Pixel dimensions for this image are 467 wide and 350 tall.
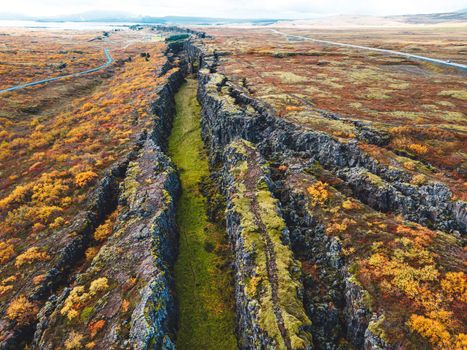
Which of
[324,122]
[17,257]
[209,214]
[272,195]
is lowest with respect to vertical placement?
[209,214]

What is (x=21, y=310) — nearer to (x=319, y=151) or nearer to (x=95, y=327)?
(x=95, y=327)

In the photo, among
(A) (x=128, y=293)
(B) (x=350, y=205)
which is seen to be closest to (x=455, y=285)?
(B) (x=350, y=205)

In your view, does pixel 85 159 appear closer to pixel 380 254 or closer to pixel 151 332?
pixel 151 332

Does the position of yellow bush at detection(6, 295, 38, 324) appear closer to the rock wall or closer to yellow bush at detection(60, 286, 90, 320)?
the rock wall

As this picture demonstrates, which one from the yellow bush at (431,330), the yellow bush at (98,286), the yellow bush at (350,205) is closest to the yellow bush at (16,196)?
the yellow bush at (98,286)

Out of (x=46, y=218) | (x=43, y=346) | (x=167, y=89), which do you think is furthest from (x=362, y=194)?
(x=167, y=89)

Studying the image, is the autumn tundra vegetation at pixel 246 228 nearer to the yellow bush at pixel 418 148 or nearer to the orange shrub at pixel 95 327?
the orange shrub at pixel 95 327

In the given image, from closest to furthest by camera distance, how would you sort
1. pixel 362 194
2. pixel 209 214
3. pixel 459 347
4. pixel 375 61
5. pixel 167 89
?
pixel 459 347, pixel 362 194, pixel 209 214, pixel 167 89, pixel 375 61
